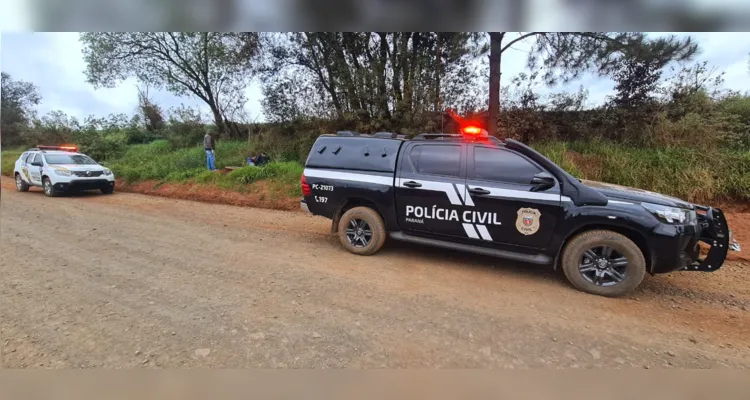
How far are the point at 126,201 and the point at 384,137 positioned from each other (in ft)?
25.1

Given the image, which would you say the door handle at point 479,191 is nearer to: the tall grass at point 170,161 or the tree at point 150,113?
the tall grass at point 170,161

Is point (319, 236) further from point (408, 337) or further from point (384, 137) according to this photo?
point (408, 337)

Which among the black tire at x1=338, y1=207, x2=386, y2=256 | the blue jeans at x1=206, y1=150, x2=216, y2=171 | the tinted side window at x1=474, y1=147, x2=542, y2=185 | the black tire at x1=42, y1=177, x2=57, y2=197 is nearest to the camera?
the tinted side window at x1=474, y1=147, x2=542, y2=185

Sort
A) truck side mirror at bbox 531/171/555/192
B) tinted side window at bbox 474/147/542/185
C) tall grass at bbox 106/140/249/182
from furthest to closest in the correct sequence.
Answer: tall grass at bbox 106/140/249/182, tinted side window at bbox 474/147/542/185, truck side mirror at bbox 531/171/555/192

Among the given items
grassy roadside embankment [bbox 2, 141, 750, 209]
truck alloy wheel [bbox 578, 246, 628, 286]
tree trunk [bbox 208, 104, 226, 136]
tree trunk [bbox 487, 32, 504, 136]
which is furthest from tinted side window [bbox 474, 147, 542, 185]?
tree trunk [bbox 208, 104, 226, 136]

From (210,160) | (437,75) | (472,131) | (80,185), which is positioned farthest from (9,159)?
(472,131)

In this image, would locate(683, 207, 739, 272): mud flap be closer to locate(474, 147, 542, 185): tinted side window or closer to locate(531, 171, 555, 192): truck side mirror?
locate(531, 171, 555, 192): truck side mirror

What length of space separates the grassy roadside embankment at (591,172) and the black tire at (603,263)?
405 cm

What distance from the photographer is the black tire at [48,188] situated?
28.8 feet

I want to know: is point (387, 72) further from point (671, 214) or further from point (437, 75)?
point (671, 214)

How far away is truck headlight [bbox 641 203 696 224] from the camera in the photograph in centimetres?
318

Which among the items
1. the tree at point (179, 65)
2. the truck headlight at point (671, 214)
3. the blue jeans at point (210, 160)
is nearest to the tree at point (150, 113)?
the tree at point (179, 65)

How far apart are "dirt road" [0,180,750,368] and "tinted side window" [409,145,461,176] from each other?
46.0 inches

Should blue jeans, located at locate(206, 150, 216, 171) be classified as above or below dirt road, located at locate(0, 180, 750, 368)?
above
